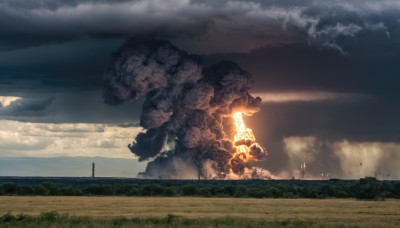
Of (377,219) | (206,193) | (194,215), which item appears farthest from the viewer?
(206,193)

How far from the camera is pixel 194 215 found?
6631 centimetres

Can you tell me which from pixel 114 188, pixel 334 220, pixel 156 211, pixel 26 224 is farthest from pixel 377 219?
pixel 114 188

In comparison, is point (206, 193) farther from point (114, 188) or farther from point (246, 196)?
point (114, 188)

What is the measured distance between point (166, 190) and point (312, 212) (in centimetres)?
4907

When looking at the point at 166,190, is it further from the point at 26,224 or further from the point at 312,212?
the point at 26,224

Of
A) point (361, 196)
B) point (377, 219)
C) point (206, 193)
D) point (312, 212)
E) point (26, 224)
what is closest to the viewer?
point (26, 224)

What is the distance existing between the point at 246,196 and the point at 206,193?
22.1ft

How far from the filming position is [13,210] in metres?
72.6

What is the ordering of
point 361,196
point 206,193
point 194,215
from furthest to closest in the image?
point 206,193 → point 361,196 → point 194,215

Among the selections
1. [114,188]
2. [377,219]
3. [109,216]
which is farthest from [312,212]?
[114,188]

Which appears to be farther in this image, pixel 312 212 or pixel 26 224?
pixel 312 212

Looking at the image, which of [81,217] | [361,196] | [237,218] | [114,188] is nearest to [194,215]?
[237,218]

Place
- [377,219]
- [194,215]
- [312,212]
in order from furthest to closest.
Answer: [312,212], [194,215], [377,219]

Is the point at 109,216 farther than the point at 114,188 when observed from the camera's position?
No
